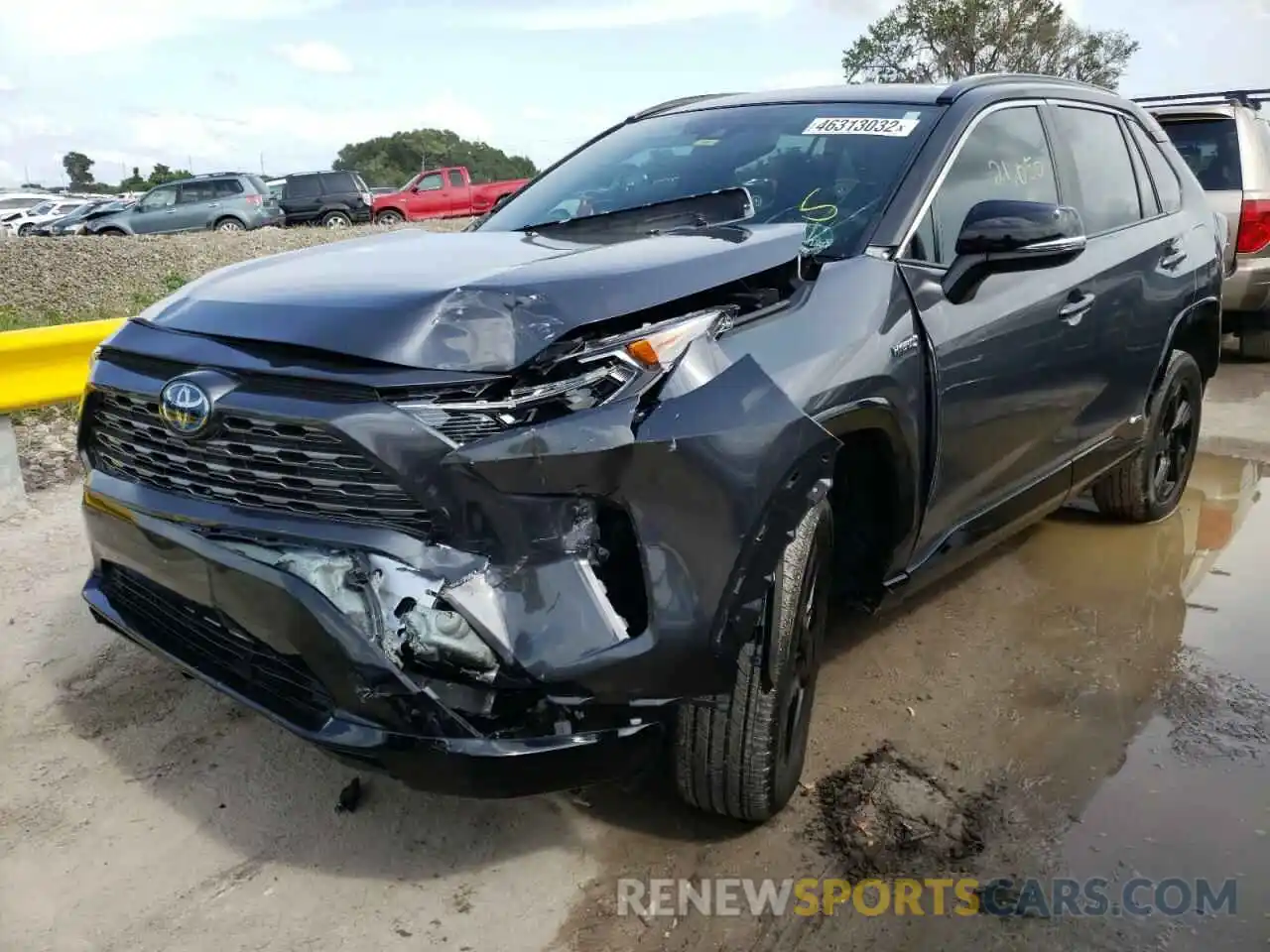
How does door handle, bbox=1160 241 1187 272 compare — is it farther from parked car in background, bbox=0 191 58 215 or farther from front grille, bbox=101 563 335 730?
parked car in background, bbox=0 191 58 215

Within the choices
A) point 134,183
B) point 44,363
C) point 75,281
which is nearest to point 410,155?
point 134,183

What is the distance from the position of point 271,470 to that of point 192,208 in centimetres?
2370

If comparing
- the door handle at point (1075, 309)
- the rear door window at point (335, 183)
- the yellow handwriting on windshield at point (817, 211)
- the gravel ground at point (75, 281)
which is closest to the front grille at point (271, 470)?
the yellow handwriting on windshield at point (817, 211)

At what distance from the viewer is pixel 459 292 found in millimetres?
2266

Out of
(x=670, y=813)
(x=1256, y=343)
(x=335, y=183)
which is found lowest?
(x=1256, y=343)

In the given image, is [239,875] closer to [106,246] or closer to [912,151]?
[912,151]

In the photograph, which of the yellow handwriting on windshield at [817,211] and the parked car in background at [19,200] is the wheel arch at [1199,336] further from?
the parked car in background at [19,200]

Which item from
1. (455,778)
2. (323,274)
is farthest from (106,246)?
(455,778)

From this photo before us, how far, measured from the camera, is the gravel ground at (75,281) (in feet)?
19.2

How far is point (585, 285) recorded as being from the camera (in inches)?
90.4

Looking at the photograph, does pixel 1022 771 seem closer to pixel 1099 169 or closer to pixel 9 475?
pixel 1099 169

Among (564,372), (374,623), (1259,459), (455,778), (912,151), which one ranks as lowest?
(1259,459)

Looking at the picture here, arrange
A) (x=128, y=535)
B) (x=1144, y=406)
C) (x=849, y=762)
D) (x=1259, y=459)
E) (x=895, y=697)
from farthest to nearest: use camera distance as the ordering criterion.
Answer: (x=1259, y=459) < (x=1144, y=406) < (x=895, y=697) < (x=849, y=762) < (x=128, y=535)

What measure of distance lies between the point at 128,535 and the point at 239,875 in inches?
32.4
